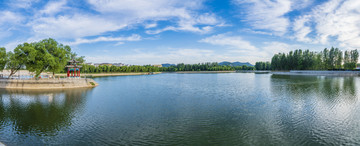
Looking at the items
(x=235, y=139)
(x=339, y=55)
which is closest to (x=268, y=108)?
(x=235, y=139)

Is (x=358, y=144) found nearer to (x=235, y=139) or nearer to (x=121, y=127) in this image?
(x=235, y=139)

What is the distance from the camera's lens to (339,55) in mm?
82625

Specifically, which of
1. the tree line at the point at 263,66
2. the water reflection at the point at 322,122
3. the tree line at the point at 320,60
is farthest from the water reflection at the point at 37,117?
the tree line at the point at 263,66

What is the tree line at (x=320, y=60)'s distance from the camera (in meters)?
81.9

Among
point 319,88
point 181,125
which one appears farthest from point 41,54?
point 319,88

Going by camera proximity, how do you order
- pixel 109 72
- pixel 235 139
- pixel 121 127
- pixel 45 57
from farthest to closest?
pixel 109 72, pixel 45 57, pixel 121 127, pixel 235 139

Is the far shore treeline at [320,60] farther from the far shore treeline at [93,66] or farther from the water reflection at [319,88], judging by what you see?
the water reflection at [319,88]

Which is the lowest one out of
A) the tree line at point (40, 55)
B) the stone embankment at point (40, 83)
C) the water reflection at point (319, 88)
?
the water reflection at point (319, 88)

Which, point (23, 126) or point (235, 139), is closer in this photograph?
point (235, 139)

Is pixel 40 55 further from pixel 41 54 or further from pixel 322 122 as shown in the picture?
pixel 322 122

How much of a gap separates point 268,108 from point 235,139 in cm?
948

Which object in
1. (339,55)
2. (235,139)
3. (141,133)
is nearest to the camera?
(235,139)

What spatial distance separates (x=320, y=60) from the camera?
87812mm

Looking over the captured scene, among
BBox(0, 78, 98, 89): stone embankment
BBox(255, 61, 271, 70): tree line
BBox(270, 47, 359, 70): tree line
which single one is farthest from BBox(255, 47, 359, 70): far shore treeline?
BBox(0, 78, 98, 89): stone embankment
